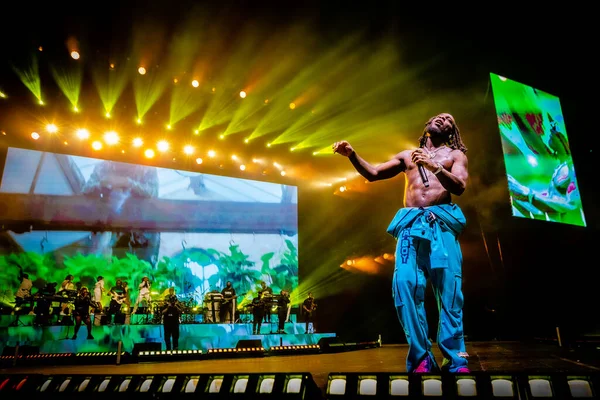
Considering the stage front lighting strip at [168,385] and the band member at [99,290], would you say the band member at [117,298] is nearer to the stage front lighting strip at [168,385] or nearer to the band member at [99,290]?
the band member at [99,290]

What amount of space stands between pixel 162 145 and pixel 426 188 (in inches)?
376

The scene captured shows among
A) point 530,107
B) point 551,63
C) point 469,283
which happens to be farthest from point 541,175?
point 469,283

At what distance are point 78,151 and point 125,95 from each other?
2.36 m

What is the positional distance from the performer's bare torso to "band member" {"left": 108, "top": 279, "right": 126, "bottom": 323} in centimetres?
934

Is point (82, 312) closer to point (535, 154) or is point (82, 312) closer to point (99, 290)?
point (99, 290)

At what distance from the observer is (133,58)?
25.9ft

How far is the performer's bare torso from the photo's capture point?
229cm

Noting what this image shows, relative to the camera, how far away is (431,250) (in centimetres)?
219

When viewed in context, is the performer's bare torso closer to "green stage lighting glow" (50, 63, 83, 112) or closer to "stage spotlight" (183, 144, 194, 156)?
"green stage lighting glow" (50, 63, 83, 112)

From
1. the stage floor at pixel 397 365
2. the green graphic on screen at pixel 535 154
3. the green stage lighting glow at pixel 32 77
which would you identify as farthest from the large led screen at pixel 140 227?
the green graphic on screen at pixel 535 154

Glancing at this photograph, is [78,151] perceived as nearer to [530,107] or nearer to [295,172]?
[295,172]

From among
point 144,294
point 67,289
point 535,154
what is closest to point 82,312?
point 67,289

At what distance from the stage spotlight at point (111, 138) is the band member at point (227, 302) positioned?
504 centimetres

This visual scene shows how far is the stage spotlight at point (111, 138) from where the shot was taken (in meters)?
9.81
